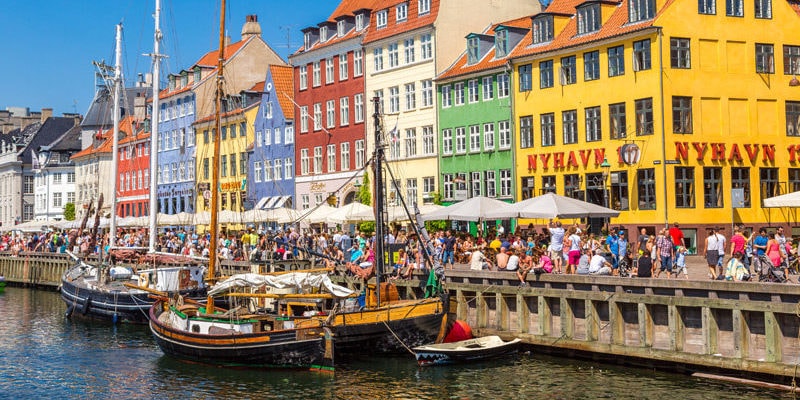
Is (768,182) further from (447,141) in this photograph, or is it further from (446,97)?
(446,97)

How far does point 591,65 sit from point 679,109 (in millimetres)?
5269

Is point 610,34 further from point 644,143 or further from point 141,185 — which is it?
point 141,185

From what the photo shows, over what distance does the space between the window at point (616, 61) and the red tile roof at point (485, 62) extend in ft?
25.7

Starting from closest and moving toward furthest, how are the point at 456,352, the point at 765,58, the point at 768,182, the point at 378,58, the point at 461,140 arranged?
the point at 456,352 < the point at 768,182 < the point at 765,58 < the point at 461,140 < the point at 378,58

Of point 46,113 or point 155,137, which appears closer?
point 155,137

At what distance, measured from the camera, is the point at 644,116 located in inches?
1999

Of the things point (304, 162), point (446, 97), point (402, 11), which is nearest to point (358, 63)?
point (402, 11)

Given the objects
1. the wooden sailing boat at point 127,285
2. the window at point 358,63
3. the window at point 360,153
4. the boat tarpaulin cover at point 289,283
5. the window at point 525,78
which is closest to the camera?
the boat tarpaulin cover at point 289,283

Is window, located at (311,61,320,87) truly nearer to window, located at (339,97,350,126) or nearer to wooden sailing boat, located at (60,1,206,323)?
window, located at (339,97,350,126)

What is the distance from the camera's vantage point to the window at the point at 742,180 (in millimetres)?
50938

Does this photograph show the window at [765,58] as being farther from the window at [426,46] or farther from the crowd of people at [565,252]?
the window at [426,46]

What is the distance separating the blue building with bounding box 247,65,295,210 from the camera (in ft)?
258

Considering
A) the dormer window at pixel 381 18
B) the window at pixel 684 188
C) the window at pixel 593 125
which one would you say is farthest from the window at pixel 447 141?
the window at pixel 684 188

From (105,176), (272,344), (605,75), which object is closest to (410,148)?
(605,75)
